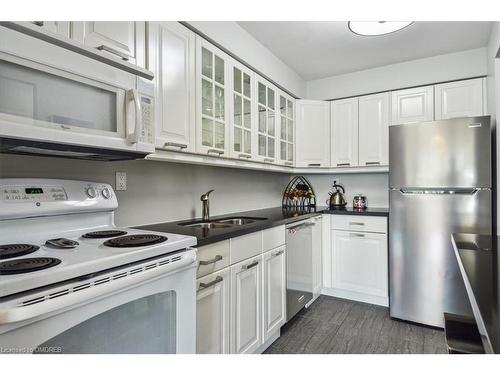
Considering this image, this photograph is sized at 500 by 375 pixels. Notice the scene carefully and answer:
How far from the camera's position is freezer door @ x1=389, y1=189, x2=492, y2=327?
2170 millimetres

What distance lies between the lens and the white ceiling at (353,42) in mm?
2291

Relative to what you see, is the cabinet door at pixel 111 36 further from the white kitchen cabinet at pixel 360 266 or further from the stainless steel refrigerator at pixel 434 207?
the white kitchen cabinet at pixel 360 266

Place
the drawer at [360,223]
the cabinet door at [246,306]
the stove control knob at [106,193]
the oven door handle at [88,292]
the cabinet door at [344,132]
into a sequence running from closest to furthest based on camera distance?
the oven door handle at [88,292]
the stove control knob at [106,193]
the cabinet door at [246,306]
the drawer at [360,223]
the cabinet door at [344,132]

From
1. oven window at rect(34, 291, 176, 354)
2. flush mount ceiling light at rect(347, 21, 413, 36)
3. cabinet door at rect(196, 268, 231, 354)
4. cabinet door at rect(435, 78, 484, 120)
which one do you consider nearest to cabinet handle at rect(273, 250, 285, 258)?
cabinet door at rect(196, 268, 231, 354)

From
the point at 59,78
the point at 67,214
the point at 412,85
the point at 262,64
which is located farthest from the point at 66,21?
the point at 412,85

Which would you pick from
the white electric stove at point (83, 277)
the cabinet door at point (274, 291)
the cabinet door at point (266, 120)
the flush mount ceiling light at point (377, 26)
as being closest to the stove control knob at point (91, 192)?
the white electric stove at point (83, 277)

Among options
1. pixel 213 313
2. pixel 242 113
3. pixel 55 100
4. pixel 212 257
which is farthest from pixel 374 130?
pixel 55 100

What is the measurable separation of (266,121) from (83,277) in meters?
2.06

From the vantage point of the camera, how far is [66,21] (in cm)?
110

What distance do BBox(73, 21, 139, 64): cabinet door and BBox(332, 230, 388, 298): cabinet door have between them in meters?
2.37

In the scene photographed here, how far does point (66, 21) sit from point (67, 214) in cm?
80

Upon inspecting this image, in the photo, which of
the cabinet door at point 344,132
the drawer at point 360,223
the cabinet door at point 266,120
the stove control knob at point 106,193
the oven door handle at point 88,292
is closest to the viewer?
the oven door handle at point 88,292

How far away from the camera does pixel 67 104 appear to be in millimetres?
1085

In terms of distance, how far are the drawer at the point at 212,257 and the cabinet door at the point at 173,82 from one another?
589mm
